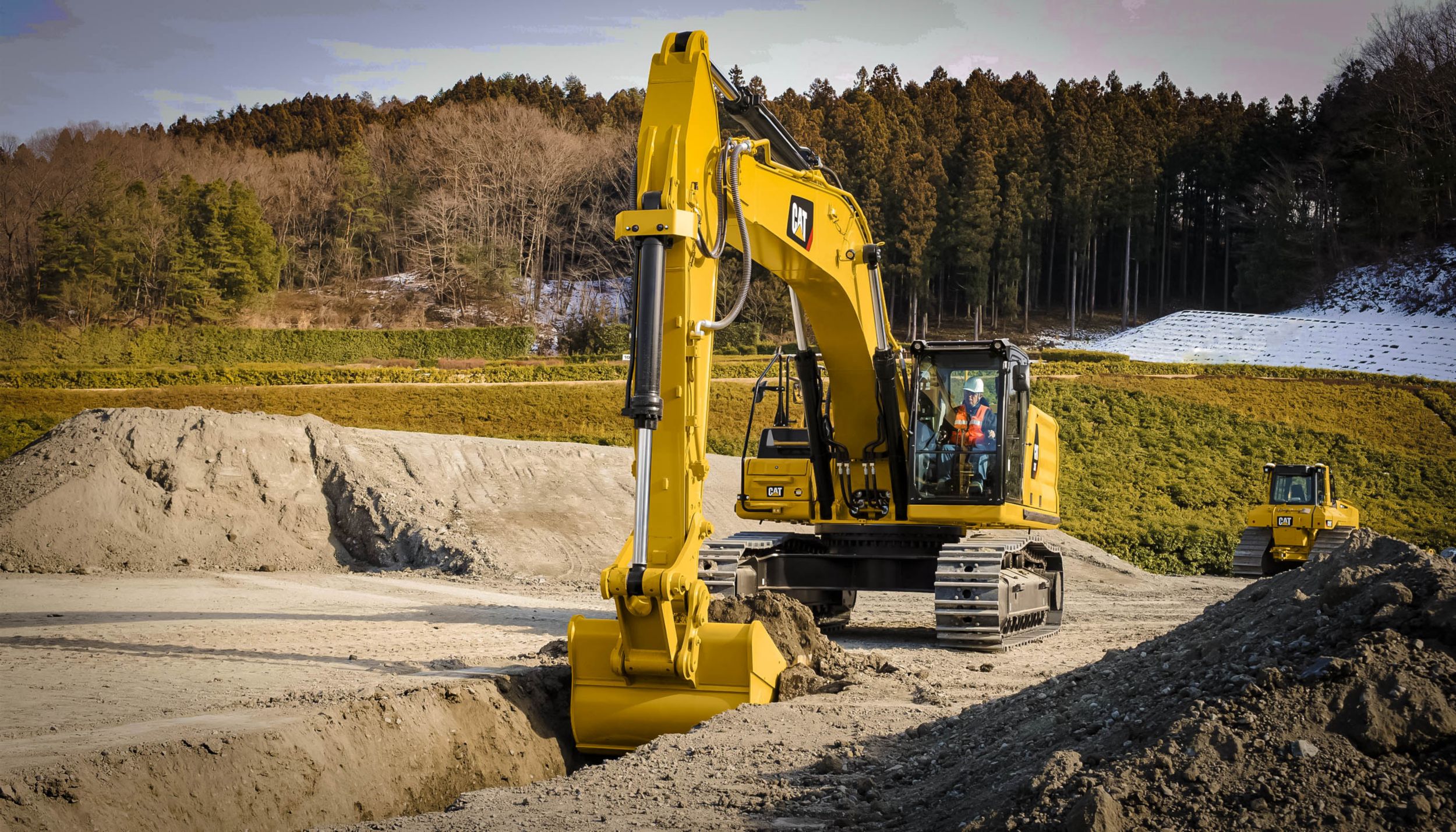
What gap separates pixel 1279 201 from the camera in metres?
54.5

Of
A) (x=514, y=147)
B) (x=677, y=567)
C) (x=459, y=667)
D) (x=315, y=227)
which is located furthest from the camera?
(x=315, y=227)

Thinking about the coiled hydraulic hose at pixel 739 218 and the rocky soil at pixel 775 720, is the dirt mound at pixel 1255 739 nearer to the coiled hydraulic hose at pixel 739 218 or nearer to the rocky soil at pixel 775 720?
the rocky soil at pixel 775 720

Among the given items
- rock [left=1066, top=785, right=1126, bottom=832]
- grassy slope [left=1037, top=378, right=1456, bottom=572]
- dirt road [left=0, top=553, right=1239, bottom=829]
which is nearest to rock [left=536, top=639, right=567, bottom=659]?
dirt road [left=0, top=553, right=1239, bottom=829]

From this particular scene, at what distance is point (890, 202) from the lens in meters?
52.8

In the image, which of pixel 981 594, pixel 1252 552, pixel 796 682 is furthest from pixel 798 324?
pixel 1252 552

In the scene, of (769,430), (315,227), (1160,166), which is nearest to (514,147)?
(315,227)

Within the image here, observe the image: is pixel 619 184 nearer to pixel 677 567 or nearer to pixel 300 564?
pixel 300 564

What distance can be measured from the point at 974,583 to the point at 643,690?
480 centimetres

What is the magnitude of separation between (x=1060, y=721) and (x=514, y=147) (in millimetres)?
56528

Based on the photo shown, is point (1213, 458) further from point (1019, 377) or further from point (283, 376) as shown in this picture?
point (283, 376)

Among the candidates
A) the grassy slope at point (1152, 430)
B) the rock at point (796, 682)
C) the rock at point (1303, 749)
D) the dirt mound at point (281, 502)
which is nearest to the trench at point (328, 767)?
the rock at point (796, 682)

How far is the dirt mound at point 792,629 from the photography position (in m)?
8.47

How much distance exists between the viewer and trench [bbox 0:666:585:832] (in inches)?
206

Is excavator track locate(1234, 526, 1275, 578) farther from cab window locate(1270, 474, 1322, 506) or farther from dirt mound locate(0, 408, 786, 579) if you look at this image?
dirt mound locate(0, 408, 786, 579)
